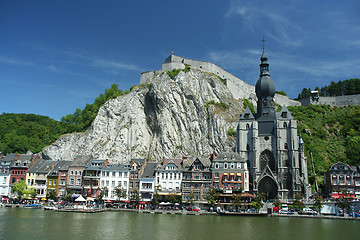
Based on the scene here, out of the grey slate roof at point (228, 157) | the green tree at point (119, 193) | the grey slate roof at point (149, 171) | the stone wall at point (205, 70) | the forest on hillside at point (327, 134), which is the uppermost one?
the stone wall at point (205, 70)

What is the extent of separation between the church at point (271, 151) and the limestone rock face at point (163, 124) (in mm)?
7405

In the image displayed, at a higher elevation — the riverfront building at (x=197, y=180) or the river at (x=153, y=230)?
the riverfront building at (x=197, y=180)

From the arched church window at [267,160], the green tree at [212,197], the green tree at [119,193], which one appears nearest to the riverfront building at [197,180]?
the green tree at [212,197]

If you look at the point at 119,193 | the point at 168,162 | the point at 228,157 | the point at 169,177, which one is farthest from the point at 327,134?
the point at 119,193

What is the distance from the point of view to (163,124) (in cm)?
8200

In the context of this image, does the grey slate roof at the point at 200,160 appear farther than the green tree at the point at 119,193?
Yes

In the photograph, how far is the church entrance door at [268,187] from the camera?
65.3 metres

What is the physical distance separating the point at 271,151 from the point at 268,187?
7.90 metres

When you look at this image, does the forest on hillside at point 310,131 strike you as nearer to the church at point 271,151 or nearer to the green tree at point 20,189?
the church at point 271,151

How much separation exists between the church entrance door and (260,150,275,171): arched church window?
3249mm

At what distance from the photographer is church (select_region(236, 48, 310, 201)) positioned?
65188 millimetres

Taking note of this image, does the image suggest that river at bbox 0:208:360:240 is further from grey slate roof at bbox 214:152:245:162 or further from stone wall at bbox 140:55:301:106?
stone wall at bbox 140:55:301:106

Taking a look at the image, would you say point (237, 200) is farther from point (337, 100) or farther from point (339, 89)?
point (339, 89)

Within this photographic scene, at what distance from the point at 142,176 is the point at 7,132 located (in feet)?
178
